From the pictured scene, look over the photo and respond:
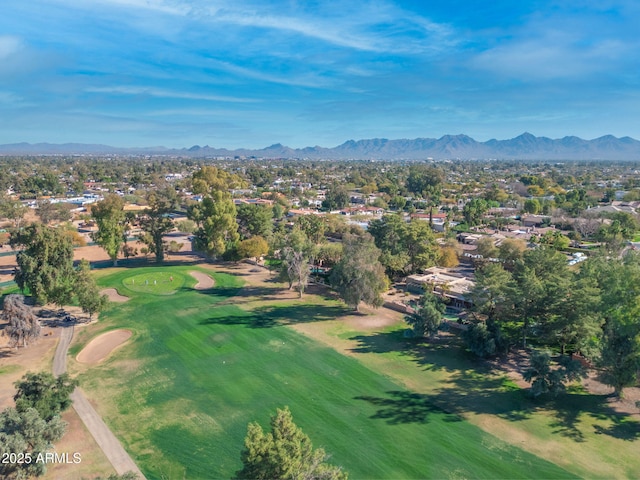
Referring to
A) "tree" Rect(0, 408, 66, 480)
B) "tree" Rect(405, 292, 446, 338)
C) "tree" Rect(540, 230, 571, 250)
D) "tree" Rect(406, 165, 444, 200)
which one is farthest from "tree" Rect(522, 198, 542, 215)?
"tree" Rect(0, 408, 66, 480)

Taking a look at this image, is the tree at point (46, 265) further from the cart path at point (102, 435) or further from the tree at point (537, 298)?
the tree at point (537, 298)

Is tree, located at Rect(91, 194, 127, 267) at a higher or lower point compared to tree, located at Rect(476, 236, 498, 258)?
higher

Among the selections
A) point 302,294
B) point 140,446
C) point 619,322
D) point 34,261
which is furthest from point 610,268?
point 34,261

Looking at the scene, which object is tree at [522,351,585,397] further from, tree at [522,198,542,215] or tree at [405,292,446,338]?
tree at [522,198,542,215]

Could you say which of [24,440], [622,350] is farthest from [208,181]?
[622,350]

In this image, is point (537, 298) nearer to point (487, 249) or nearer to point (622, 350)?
point (622, 350)

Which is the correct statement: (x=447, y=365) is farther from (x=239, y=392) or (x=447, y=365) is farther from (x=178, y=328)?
(x=178, y=328)

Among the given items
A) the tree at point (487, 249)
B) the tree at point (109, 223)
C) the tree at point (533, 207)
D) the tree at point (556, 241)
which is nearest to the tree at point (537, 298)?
the tree at point (487, 249)
